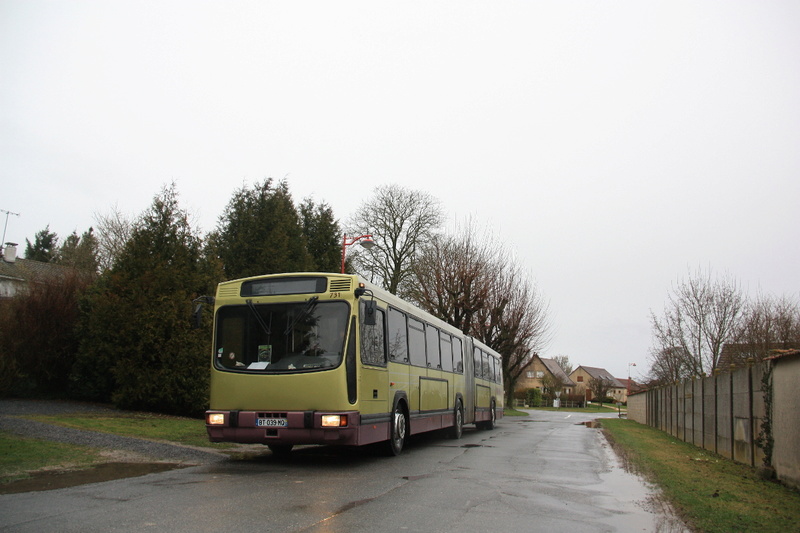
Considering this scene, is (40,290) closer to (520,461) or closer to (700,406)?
(520,461)

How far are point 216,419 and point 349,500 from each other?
162 inches

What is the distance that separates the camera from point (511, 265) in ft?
139

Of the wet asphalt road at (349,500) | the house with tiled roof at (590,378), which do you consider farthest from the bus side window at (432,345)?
the house with tiled roof at (590,378)

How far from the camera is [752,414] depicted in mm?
12094

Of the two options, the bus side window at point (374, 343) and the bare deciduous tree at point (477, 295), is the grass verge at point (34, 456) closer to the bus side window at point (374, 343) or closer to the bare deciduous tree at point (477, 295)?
the bus side window at point (374, 343)

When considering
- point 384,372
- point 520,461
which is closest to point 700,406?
point 520,461

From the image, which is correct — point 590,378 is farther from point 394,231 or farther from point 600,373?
point 394,231

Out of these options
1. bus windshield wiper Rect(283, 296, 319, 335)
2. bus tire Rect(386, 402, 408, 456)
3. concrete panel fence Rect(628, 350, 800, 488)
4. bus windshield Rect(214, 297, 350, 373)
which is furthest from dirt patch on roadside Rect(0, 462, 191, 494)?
concrete panel fence Rect(628, 350, 800, 488)

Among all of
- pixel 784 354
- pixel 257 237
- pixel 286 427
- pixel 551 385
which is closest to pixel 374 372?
pixel 286 427

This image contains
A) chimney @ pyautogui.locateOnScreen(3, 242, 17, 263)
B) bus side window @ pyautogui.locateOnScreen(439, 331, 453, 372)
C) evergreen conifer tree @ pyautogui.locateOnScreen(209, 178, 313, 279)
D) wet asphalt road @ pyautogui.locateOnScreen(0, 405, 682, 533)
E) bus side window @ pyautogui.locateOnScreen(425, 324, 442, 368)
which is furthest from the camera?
chimney @ pyautogui.locateOnScreen(3, 242, 17, 263)

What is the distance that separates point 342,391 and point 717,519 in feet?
17.7

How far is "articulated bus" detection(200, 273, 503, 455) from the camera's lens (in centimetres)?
1034

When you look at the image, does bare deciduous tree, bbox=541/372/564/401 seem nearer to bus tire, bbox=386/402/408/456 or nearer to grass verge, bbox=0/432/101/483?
bus tire, bbox=386/402/408/456

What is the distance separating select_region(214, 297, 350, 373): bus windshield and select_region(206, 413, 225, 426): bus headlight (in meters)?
0.75
